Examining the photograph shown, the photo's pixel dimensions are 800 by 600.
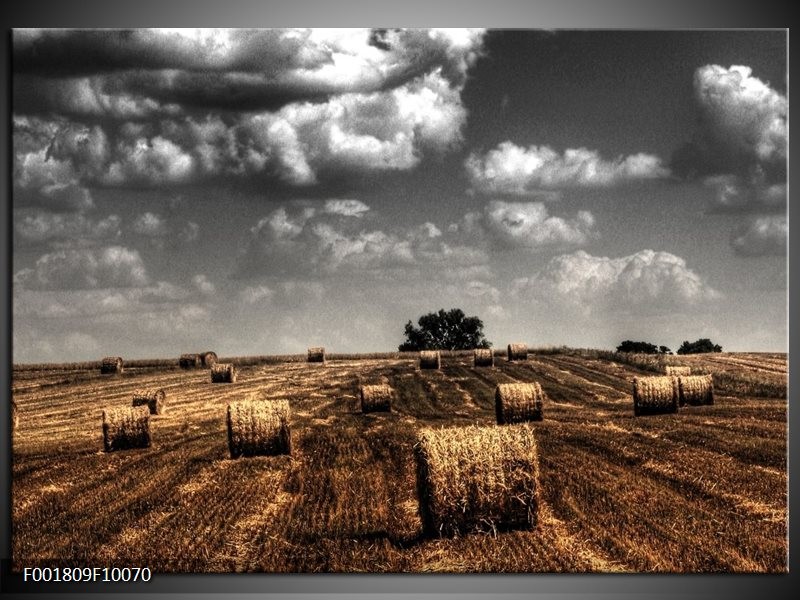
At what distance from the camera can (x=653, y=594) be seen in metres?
8.32

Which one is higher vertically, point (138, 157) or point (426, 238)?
point (138, 157)

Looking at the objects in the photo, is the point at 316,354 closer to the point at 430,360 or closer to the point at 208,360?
the point at 430,360

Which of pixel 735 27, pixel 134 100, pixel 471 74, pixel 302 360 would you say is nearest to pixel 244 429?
pixel 302 360

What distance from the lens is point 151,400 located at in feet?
48.1

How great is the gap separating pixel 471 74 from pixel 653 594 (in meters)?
5.61

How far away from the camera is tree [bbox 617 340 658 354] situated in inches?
437

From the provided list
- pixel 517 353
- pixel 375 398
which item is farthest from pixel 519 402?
pixel 375 398

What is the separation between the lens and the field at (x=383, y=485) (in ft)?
27.4

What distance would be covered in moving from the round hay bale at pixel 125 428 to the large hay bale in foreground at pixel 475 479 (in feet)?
16.7

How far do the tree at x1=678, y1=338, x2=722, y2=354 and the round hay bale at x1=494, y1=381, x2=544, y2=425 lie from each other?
7.15 ft

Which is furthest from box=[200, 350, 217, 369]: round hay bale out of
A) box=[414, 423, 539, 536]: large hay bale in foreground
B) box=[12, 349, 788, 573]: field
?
box=[414, 423, 539, 536]: large hay bale in foreground

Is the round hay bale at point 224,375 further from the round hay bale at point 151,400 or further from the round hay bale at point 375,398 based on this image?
the round hay bale at point 375,398

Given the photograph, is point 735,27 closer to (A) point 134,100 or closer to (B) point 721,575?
(B) point 721,575

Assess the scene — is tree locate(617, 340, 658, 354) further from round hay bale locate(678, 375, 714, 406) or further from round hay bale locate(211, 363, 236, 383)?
round hay bale locate(211, 363, 236, 383)
